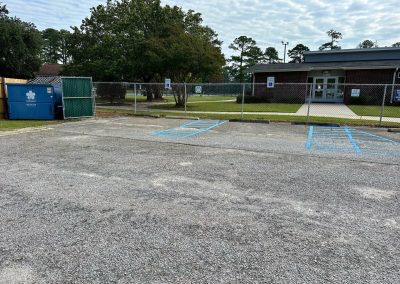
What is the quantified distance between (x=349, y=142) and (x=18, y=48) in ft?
141

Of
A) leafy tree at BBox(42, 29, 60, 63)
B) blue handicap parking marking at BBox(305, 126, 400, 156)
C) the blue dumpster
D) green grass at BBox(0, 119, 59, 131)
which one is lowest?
blue handicap parking marking at BBox(305, 126, 400, 156)

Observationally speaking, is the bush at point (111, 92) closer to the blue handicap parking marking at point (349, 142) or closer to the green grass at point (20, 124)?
the green grass at point (20, 124)

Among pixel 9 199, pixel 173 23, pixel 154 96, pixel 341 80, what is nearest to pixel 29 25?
pixel 154 96

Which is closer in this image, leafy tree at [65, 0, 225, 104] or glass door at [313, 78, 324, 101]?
leafy tree at [65, 0, 225, 104]

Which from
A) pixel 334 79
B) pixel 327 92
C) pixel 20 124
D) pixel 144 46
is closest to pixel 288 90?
pixel 327 92

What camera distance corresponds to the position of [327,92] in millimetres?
30328

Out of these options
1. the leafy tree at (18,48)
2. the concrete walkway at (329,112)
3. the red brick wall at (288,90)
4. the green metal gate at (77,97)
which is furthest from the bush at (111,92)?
the leafy tree at (18,48)

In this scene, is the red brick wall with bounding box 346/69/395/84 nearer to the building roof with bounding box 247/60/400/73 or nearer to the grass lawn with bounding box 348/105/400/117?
the building roof with bounding box 247/60/400/73

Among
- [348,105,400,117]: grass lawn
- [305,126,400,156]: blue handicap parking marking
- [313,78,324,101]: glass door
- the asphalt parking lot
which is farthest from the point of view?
[313,78,324,101]: glass door

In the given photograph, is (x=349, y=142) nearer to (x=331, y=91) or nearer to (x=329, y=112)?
(x=329, y=112)

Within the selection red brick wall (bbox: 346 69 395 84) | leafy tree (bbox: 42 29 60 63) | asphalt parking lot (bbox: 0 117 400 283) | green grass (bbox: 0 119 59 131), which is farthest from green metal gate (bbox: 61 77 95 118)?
leafy tree (bbox: 42 29 60 63)

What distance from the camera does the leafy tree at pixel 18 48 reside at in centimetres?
3869

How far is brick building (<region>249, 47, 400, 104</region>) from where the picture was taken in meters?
27.4

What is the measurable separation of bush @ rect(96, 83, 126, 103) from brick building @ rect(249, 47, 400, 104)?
13.6 metres
